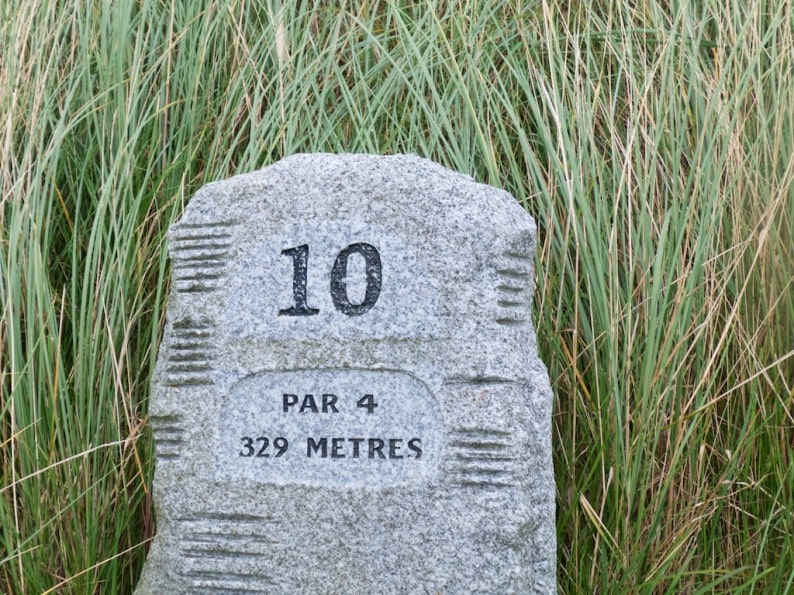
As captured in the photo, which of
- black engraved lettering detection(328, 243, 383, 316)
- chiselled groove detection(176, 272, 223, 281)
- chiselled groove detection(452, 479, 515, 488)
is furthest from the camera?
chiselled groove detection(176, 272, 223, 281)

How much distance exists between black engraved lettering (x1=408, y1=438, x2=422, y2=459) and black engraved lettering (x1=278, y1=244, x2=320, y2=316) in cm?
37

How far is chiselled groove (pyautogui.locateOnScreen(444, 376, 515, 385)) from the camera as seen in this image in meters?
2.23

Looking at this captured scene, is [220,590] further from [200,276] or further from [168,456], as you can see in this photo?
[200,276]

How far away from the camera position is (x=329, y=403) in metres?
2.32

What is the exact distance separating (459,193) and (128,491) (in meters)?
1.24

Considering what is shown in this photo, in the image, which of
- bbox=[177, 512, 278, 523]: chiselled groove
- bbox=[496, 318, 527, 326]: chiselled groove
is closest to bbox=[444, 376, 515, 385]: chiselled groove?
bbox=[496, 318, 527, 326]: chiselled groove

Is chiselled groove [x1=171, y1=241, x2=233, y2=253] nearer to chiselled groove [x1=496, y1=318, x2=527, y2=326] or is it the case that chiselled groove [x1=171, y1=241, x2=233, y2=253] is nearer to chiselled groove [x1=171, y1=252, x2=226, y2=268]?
chiselled groove [x1=171, y1=252, x2=226, y2=268]

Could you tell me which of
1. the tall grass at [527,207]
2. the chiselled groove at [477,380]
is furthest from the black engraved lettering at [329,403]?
the tall grass at [527,207]

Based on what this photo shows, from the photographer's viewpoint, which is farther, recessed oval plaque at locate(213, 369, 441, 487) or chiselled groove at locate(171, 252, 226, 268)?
chiselled groove at locate(171, 252, 226, 268)

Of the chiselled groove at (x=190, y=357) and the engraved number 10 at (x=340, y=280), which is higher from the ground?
the engraved number 10 at (x=340, y=280)

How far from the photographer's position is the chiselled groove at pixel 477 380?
2.23 m

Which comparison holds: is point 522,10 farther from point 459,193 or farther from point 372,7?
point 459,193

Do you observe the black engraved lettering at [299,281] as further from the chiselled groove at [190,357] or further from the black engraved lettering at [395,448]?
the black engraved lettering at [395,448]

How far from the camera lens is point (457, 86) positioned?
2877 mm
